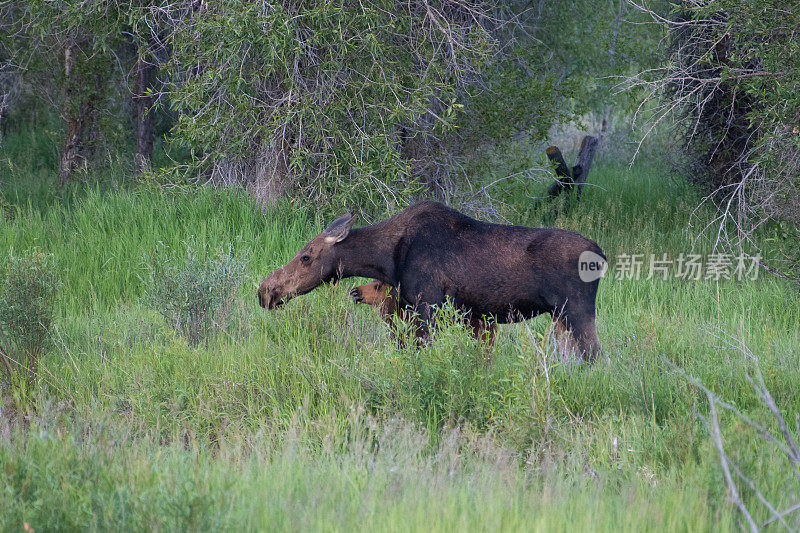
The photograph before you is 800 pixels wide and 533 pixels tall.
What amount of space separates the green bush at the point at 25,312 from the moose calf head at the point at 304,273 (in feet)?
6.15

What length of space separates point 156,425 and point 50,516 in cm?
165

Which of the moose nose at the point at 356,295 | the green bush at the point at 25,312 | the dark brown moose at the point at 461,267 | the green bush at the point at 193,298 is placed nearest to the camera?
the dark brown moose at the point at 461,267

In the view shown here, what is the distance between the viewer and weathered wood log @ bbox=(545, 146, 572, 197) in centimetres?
1318

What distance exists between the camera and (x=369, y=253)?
679 centimetres

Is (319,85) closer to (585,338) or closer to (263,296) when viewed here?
(263,296)

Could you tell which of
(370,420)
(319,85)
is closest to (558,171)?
(319,85)

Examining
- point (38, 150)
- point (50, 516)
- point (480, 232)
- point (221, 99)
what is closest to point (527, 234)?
point (480, 232)

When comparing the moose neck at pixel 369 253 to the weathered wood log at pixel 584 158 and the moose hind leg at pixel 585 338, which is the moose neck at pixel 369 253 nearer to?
the moose hind leg at pixel 585 338

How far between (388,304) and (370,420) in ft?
6.49

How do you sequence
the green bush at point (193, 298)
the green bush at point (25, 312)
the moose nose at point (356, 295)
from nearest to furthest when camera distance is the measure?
the green bush at point (25, 312)
the moose nose at point (356, 295)
the green bush at point (193, 298)

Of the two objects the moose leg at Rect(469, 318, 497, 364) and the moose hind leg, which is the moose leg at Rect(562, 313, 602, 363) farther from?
the moose leg at Rect(469, 318, 497, 364)

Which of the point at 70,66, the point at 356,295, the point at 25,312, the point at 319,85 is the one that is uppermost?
the point at 319,85

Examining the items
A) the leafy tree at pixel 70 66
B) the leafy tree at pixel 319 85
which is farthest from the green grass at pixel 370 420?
the leafy tree at pixel 70 66

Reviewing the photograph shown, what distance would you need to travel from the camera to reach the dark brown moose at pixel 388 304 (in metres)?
6.88
